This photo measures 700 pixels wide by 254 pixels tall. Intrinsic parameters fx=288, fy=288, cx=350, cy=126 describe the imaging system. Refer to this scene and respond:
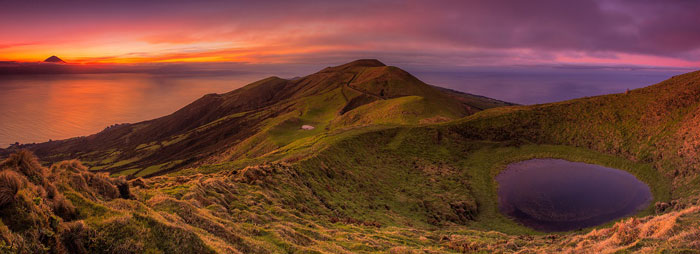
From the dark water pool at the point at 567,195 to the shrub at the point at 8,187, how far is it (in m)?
37.2

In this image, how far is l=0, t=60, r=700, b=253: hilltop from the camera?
9.44 m

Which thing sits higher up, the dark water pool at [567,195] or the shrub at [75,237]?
the shrub at [75,237]

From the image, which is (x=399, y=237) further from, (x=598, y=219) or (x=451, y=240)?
(x=598, y=219)

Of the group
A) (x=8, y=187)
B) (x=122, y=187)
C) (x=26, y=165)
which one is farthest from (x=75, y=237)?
(x=122, y=187)

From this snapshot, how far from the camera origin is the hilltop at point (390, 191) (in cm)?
944

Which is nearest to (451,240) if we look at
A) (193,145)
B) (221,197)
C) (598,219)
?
(221,197)

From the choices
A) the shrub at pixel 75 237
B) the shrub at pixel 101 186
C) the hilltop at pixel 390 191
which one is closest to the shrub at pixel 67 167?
the hilltop at pixel 390 191

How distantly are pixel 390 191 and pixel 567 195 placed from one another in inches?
855

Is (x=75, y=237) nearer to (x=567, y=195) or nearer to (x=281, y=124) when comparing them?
(x=567, y=195)

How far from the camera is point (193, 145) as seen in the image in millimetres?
146000

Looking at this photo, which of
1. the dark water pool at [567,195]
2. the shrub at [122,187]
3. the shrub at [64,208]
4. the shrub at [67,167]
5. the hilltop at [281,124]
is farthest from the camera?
the hilltop at [281,124]

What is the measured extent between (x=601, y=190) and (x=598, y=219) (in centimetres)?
776

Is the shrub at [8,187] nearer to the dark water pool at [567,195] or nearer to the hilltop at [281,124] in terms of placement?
the dark water pool at [567,195]

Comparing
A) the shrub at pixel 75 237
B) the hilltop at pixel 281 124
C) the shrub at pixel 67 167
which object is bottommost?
the hilltop at pixel 281 124
